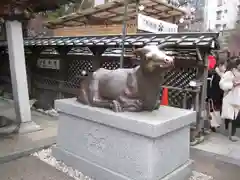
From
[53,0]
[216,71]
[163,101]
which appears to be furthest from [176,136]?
[53,0]

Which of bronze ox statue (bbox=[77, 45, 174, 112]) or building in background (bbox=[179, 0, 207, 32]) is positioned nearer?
bronze ox statue (bbox=[77, 45, 174, 112])

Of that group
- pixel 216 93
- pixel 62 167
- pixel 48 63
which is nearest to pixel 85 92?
pixel 62 167

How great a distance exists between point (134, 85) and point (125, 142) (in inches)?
30.6

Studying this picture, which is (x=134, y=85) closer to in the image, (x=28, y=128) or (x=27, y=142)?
(x=27, y=142)

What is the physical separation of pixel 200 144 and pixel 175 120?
241 centimetres

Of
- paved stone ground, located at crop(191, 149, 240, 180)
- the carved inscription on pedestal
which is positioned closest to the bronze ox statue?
the carved inscription on pedestal

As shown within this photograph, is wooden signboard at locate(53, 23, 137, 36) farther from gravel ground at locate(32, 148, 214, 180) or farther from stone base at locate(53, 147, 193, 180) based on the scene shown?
stone base at locate(53, 147, 193, 180)

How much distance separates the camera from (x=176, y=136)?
3408mm

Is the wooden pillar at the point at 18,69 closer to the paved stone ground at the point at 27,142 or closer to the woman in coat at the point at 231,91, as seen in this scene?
the paved stone ground at the point at 27,142

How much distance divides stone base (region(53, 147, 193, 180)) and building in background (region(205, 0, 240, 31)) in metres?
3.46

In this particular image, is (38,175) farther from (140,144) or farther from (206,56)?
(206,56)

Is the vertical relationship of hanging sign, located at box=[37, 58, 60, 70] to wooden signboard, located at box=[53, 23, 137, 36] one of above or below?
below

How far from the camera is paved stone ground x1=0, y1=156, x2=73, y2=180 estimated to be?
363 centimetres

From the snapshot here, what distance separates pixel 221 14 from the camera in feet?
20.9
